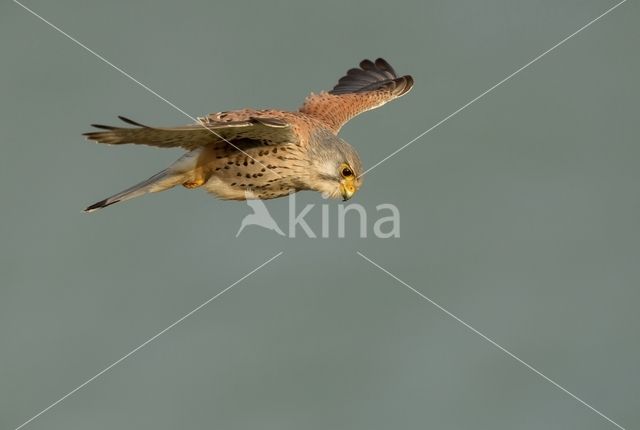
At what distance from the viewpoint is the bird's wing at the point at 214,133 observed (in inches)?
379

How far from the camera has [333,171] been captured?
424 inches

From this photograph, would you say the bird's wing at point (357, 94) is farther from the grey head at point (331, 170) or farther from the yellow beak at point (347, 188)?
the yellow beak at point (347, 188)

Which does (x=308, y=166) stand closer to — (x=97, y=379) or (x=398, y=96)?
(x=398, y=96)

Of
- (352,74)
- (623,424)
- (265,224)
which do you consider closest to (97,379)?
(623,424)

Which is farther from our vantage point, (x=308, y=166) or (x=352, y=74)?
(x=352, y=74)

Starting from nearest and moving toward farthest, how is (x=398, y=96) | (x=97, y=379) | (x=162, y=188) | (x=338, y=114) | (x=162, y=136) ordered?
(x=162, y=136)
(x=162, y=188)
(x=338, y=114)
(x=398, y=96)
(x=97, y=379)

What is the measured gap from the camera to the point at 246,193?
11039 mm

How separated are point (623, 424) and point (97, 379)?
12748 millimetres

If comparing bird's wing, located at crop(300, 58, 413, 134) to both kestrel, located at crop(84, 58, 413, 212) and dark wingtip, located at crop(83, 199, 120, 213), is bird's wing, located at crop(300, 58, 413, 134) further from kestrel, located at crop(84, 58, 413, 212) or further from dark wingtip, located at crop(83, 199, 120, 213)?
dark wingtip, located at crop(83, 199, 120, 213)

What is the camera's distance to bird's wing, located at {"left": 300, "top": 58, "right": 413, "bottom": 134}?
41.4 feet

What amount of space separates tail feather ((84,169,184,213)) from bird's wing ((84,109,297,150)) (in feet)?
0.93

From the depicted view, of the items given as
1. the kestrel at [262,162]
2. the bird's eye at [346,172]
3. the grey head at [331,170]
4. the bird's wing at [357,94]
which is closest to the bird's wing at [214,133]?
the kestrel at [262,162]

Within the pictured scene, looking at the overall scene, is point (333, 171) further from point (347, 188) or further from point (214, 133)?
point (214, 133)

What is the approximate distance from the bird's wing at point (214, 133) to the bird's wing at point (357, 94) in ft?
4.40
